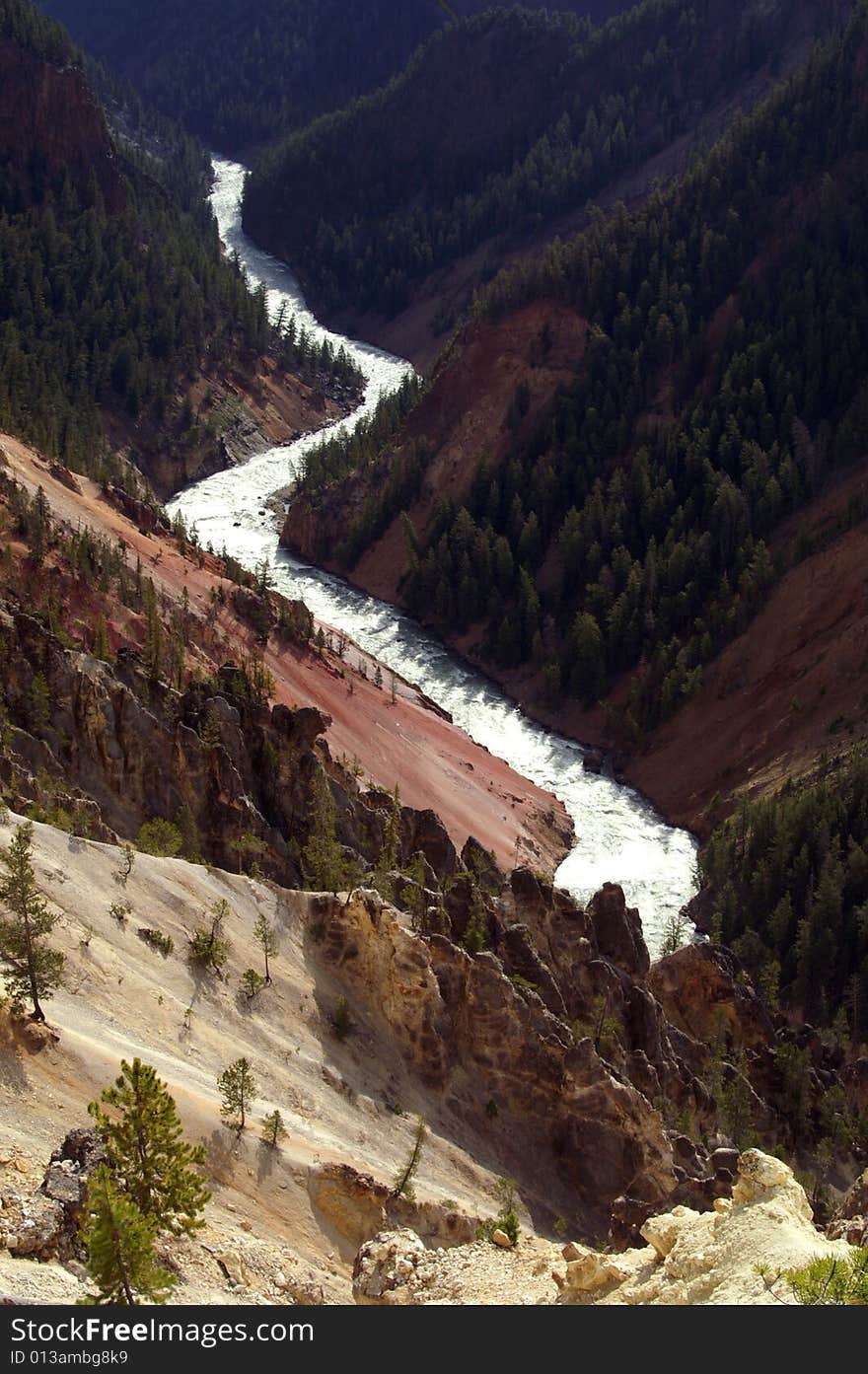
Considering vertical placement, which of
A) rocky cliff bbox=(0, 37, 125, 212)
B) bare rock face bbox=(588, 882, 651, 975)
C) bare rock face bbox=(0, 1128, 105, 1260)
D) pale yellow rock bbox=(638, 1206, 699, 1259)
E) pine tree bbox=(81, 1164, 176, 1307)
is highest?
rocky cliff bbox=(0, 37, 125, 212)

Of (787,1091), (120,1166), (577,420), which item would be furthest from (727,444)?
(120,1166)

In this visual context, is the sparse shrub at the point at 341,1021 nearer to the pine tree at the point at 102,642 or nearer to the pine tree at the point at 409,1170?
the pine tree at the point at 409,1170

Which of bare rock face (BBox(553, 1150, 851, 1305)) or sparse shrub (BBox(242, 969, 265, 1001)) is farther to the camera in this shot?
sparse shrub (BBox(242, 969, 265, 1001))

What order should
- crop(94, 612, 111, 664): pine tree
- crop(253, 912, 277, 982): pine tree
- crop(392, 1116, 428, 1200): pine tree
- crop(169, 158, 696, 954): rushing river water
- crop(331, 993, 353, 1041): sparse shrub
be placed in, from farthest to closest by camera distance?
crop(169, 158, 696, 954): rushing river water → crop(94, 612, 111, 664): pine tree → crop(331, 993, 353, 1041): sparse shrub → crop(253, 912, 277, 982): pine tree → crop(392, 1116, 428, 1200): pine tree

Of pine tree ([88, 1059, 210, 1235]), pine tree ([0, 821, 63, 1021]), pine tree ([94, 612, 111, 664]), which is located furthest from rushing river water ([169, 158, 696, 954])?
pine tree ([88, 1059, 210, 1235])

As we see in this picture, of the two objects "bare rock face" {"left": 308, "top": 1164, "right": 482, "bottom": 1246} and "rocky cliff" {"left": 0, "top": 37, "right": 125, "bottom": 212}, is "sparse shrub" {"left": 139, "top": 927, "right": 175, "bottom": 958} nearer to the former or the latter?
"bare rock face" {"left": 308, "top": 1164, "right": 482, "bottom": 1246}

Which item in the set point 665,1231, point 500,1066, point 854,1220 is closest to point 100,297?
point 500,1066

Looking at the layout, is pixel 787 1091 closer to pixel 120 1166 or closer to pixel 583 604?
pixel 120 1166
